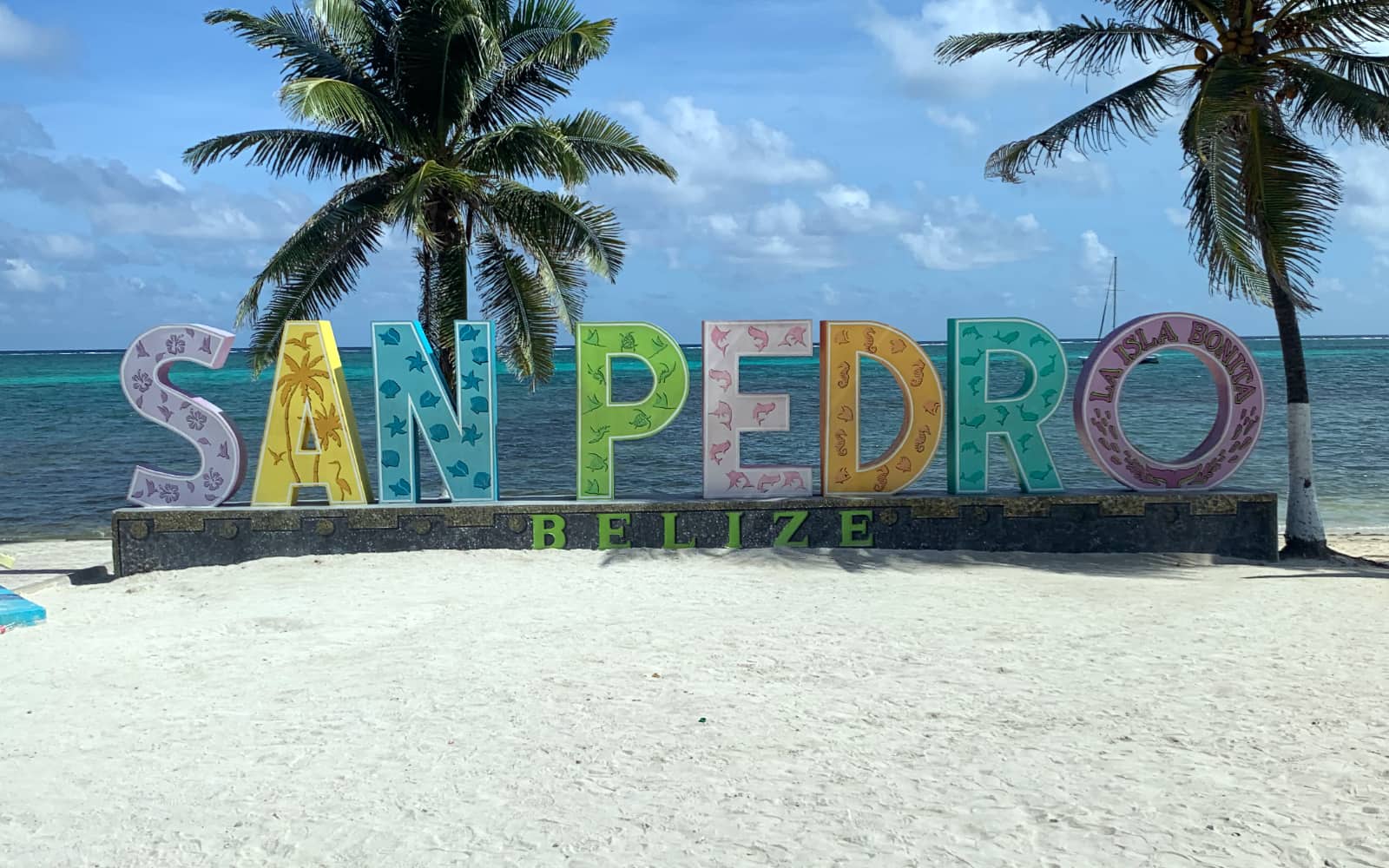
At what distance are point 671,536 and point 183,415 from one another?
5.26 m

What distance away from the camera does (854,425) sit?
479 inches

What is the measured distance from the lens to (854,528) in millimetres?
12086

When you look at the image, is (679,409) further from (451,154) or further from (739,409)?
(451,154)

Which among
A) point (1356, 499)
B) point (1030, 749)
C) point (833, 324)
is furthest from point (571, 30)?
point (1356, 499)

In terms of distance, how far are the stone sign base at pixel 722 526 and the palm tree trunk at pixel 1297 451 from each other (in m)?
1.09

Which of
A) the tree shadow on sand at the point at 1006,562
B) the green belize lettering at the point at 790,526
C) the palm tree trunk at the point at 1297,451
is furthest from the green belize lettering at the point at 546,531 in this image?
the palm tree trunk at the point at 1297,451

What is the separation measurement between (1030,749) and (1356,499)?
19144 mm

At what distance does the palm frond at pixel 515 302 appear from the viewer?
15.0 metres

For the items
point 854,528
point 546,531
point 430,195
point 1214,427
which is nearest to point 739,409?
point 854,528

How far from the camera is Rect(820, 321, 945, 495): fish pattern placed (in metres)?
12.2

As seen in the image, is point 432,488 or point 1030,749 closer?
point 1030,749

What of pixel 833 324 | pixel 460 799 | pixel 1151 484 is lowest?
pixel 460 799

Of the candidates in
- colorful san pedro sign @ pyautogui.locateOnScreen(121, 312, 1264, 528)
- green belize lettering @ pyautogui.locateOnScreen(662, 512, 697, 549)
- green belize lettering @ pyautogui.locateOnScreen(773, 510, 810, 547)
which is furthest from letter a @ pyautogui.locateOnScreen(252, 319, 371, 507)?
green belize lettering @ pyautogui.locateOnScreen(773, 510, 810, 547)

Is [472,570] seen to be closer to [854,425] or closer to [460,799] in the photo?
[854,425]
